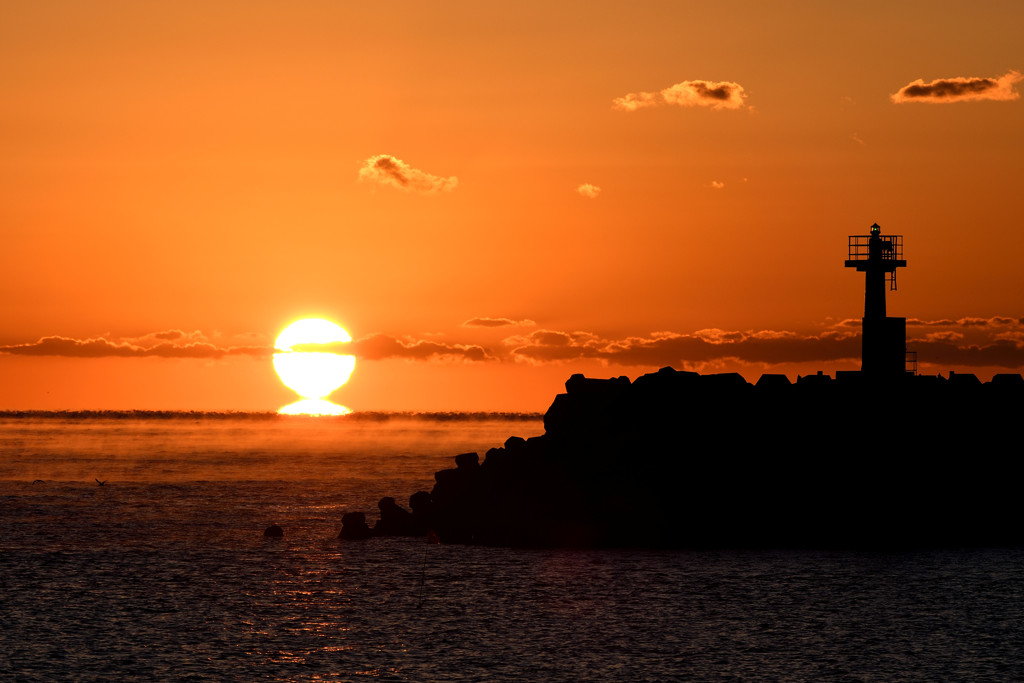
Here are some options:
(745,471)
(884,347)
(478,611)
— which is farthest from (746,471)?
(478,611)

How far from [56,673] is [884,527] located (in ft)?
110

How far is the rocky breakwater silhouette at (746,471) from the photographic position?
4922cm

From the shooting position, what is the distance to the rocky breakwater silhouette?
49.2m

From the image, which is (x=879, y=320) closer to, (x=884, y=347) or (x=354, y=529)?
(x=884, y=347)

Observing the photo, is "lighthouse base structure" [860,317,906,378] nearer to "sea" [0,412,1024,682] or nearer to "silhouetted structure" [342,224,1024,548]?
"silhouetted structure" [342,224,1024,548]

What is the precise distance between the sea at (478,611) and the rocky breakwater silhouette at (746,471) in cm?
163

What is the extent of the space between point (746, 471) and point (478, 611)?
16.8 meters

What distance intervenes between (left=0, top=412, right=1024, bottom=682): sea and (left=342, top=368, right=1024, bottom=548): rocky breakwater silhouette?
163cm

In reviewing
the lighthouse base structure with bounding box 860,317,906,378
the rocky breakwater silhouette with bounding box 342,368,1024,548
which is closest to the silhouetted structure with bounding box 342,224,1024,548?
the rocky breakwater silhouette with bounding box 342,368,1024,548

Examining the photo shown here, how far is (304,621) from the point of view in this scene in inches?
1421

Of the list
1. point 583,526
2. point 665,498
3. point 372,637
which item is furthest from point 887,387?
point 372,637

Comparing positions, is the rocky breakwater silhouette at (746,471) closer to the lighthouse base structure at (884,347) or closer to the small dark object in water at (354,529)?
the small dark object in water at (354,529)

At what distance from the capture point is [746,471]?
1962 inches

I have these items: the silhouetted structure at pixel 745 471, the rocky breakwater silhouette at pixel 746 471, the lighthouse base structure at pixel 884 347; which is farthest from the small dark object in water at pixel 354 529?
the lighthouse base structure at pixel 884 347
